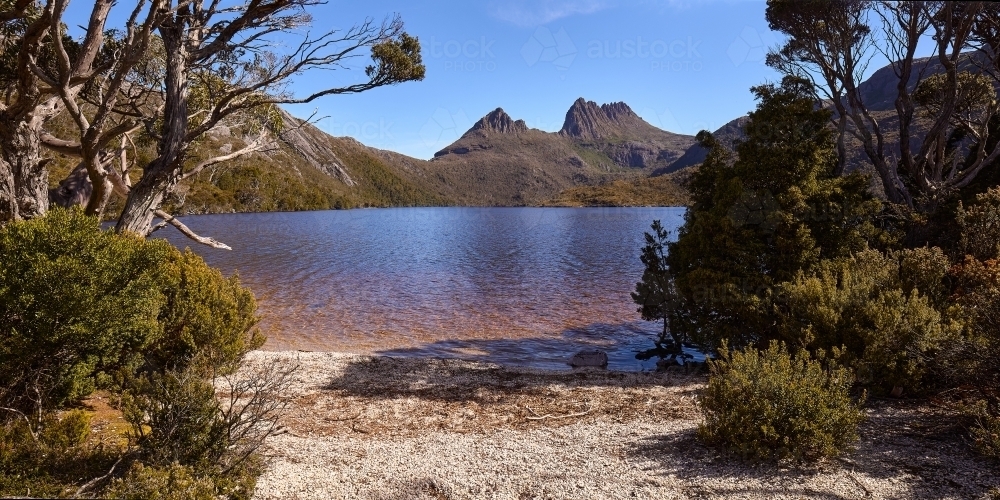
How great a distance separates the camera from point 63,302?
5.84m

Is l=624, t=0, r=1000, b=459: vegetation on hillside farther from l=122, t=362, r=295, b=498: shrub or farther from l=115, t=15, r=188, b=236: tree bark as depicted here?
l=115, t=15, r=188, b=236: tree bark

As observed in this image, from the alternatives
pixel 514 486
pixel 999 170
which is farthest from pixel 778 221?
pixel 999 170

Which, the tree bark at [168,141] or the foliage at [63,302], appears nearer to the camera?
the foliage at [63,302]

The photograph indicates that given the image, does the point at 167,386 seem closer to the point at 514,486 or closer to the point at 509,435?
the point at 514,486

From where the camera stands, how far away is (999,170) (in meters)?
15.9

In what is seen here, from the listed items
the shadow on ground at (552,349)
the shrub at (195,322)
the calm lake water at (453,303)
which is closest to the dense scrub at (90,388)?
the shrub at (195,322)

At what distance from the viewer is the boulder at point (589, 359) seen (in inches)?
567

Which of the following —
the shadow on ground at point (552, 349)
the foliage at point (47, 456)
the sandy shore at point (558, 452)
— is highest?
the foliage at point (47, 456)

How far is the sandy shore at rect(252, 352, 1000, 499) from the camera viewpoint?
226 inches

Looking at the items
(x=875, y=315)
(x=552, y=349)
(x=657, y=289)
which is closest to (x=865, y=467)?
(x=875, y=315)

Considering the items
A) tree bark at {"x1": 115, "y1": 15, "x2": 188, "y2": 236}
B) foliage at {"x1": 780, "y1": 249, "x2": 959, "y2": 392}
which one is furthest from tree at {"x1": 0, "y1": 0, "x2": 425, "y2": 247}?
foliage at {"x1": 780, "y1": 249, "x2": 959, "y2": 392}

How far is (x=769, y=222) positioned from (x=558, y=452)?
753 cm

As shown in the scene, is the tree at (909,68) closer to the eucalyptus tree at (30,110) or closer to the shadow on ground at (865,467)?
the shadow on ground at (865,467)

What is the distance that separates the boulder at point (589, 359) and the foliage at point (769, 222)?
10.0 ft
